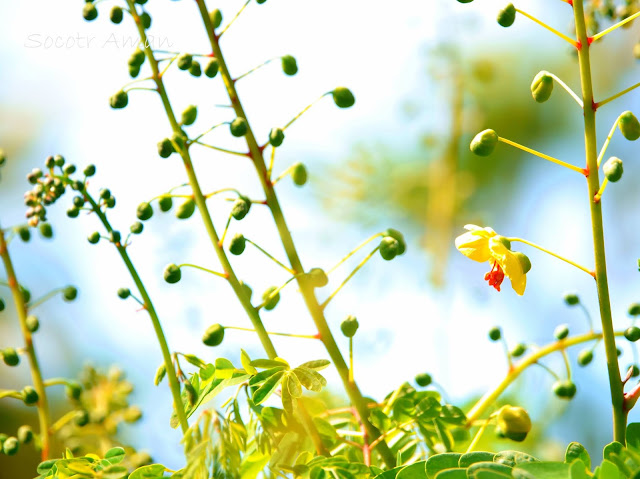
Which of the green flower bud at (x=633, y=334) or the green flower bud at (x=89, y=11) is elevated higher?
the green flower bud at (x=89, y=11)

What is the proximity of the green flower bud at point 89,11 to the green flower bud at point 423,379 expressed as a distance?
46cm

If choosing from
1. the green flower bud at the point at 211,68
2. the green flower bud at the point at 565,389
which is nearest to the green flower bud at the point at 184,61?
the green flower bud at the point at 211,68

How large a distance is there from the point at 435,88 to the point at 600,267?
1.09 meters

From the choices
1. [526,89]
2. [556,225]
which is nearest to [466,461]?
[556,225]

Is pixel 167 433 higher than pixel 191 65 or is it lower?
lower

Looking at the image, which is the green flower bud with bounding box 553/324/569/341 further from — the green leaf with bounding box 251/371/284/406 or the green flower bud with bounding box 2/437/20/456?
the green flower bud with bounding box 2/437/20/456

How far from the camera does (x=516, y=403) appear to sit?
108 centimetres

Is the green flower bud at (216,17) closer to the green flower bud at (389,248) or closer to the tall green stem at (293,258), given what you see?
the tall green stem at (293,258)

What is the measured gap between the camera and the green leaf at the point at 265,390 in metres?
0.56

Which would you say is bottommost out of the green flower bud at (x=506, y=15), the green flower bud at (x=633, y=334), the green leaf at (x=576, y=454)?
the green leaf at (x=576, y=454)

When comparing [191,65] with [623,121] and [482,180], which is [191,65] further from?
[482,180]

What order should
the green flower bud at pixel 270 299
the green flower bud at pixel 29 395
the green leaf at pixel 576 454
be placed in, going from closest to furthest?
the green leaf at pixel 576 454
the green flower bud at pixel 270 299
the green flower bud at pixel 29 395

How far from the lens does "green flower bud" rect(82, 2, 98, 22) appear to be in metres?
0.69

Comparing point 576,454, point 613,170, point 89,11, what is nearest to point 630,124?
point 613,170
